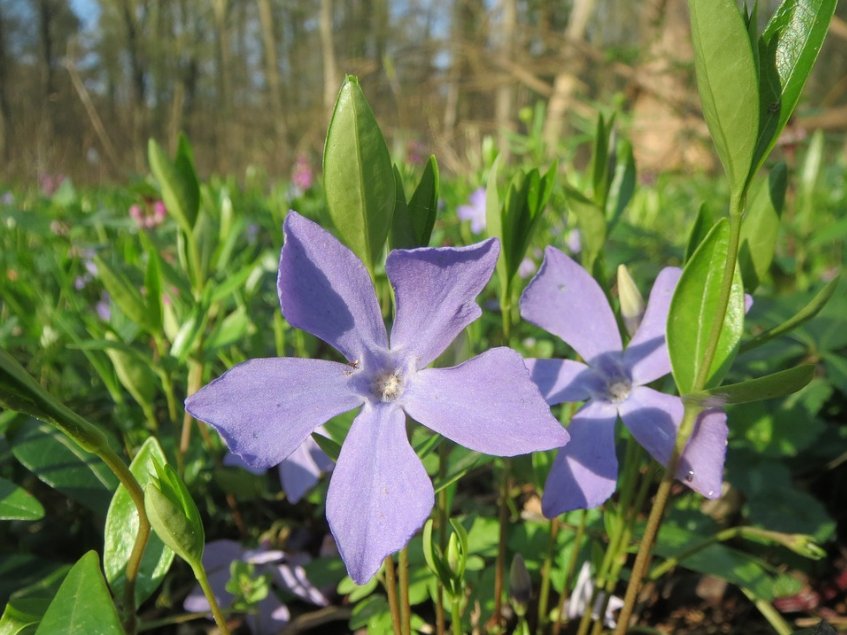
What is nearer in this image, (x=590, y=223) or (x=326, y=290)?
(x=326, y=290)

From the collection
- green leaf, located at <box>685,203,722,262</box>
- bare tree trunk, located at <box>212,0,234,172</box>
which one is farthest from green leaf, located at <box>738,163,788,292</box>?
bare tree trunk, located at <box>212,0,234,172</box>

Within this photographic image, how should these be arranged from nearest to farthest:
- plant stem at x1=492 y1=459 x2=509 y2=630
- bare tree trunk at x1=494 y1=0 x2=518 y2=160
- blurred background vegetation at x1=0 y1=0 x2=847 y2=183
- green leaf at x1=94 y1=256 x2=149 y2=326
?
plant stem at x1=492 y1=459 x2=509 y2=630, green leaf at x1=94 y1=256 x2=149 y2=326, blurred background vegetation at x1=0 y1=0 x2=847 y2=183, bare tree trunk at x1=494 y1=0 x2=518 y2=160

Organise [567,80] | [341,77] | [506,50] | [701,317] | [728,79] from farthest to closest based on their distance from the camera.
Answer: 1. [341,77]
2. [567,80]
3. [506,50]
4. [701,317]
5. [728,79]

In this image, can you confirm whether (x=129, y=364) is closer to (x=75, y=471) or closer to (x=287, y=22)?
(x=75, y=471)

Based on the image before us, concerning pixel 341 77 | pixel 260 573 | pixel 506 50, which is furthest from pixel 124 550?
pixel 341 77

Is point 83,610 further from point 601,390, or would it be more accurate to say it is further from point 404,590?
point 601,390

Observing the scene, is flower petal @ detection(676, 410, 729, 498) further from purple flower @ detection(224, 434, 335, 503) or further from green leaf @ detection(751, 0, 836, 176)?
purple flower @ detection(224, 434, 335, 503)
